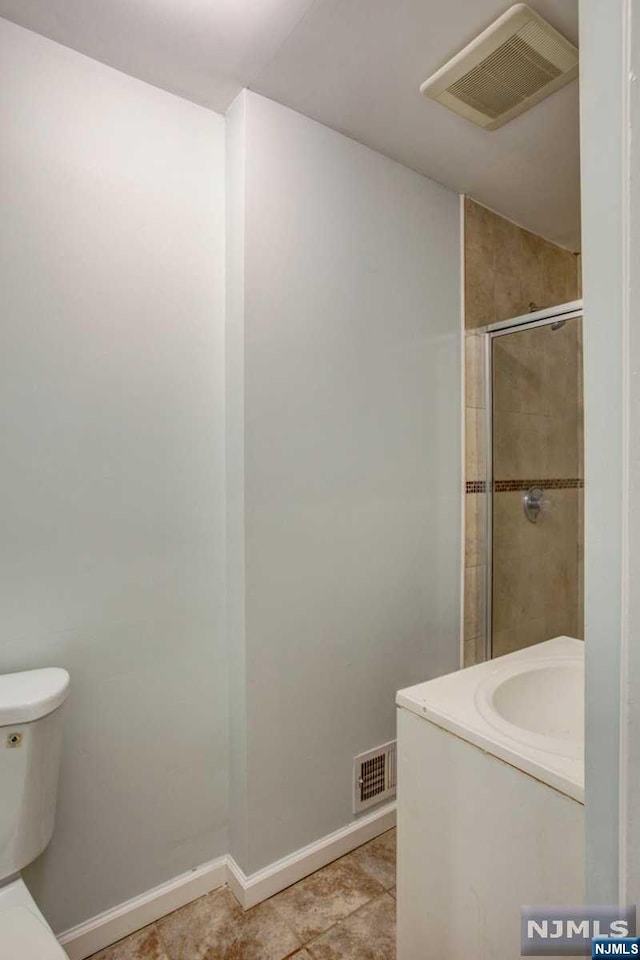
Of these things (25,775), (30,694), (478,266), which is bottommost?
(25,775)

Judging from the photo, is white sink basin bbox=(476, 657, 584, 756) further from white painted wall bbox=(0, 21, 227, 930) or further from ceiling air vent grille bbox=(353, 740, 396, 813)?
white painted wall bbox=(0, 21, 227, 930)

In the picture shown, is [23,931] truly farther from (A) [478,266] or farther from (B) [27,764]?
(A) [478,266]

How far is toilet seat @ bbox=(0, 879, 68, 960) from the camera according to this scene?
93cm

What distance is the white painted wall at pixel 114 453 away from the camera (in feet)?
4.33

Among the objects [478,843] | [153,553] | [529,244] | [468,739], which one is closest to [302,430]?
[153,553]

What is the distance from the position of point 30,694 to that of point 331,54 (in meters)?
1.78

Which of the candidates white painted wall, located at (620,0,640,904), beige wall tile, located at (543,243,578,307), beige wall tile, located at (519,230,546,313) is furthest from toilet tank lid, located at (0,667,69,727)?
beige wall tile, located at (543,243,578,307)

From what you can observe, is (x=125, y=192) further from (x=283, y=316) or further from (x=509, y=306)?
(x=509, y=306)

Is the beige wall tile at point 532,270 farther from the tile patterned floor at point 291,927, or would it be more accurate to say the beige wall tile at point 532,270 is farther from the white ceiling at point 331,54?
the tile patterned floor at point 291,927

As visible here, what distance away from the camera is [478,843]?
1045 mm

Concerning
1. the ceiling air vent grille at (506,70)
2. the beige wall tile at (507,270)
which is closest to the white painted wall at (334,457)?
the beige wall tile at (507,270)

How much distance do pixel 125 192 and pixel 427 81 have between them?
0.92 metres

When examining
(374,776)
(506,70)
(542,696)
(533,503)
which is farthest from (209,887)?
(506,70)

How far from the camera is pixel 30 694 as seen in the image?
46.2 inches
